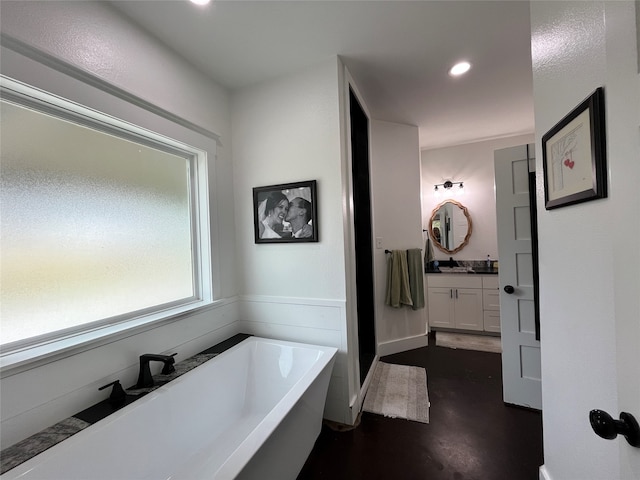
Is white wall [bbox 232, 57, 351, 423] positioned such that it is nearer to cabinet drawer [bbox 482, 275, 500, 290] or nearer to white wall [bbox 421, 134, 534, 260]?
cabinet drawer [bbox 482, 275, 500, 290]

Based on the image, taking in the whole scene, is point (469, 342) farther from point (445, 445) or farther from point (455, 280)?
point (445, 445)

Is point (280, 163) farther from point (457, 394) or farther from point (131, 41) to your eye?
point (457, 394)

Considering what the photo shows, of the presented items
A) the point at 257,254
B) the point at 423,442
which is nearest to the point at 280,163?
the point at 257,254

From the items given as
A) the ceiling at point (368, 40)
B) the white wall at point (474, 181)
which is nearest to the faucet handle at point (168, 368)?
the ceiling at point (368, 40)

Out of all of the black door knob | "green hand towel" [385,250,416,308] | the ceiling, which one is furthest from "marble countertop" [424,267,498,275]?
the black door knob

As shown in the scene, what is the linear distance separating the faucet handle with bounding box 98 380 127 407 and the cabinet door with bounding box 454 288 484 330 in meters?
3.51

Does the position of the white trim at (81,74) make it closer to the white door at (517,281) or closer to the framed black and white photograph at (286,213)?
the framed black and white photograph at (286,213)

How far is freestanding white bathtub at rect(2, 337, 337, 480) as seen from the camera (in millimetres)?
998

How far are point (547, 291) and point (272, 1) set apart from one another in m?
2.05

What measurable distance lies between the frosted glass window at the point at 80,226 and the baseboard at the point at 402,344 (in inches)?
85.9

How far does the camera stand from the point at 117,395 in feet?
4.23

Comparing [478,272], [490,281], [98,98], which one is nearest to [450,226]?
[478,272]

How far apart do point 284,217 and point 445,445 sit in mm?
1894

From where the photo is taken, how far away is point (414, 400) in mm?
2092
